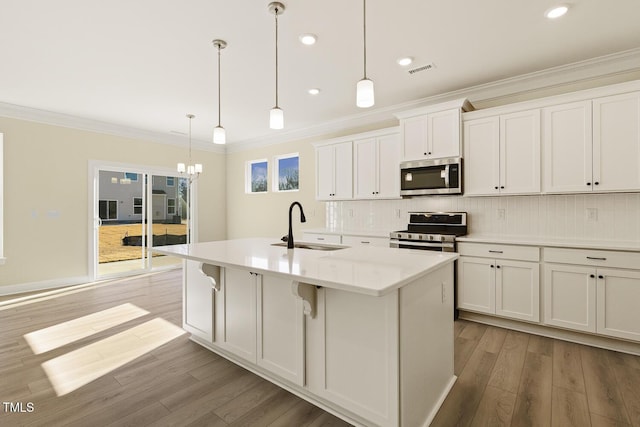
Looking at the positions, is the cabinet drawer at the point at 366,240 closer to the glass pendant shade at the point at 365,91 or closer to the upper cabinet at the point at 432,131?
the upper cabinet at the point at 432,131

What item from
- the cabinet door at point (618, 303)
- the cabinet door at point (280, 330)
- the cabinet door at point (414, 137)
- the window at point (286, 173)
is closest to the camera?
the cabinet door at point (280, 330)

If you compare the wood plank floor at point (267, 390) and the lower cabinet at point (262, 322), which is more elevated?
the lower cabinet at point (262, 322)

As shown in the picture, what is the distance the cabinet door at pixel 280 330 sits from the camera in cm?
198

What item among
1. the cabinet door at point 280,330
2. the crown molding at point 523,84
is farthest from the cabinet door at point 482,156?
the cabinet door at point 280,330

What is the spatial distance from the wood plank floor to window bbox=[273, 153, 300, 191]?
3.68 m

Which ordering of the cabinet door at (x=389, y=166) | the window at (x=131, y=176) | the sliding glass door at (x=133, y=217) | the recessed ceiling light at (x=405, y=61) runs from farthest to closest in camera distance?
the window at (x=131, y=176)
the sliding glass door at (x=133, y=217)
the cabinet door at (x=389, y=166)
the recessed ceiling light at (x=405, y=61)

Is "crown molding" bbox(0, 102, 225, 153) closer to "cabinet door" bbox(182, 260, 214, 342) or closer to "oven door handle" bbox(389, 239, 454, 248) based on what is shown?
"cabinet door" bbox(182, 260, 214, 342)

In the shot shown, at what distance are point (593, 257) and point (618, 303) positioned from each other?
418 millimetres

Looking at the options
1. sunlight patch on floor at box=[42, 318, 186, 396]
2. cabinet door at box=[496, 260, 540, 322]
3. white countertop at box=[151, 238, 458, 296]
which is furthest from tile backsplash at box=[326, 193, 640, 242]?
sunlight patch on floor at box=[42, 318, 186, 396]

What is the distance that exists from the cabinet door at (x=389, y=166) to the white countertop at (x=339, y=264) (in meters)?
1.91

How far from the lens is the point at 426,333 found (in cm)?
179

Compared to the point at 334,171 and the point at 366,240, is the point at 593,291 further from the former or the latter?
the point at 334,171

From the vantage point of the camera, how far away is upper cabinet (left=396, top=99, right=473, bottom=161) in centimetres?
360

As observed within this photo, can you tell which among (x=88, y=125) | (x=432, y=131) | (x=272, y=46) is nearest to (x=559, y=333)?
(x=432, y=131)
